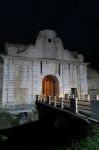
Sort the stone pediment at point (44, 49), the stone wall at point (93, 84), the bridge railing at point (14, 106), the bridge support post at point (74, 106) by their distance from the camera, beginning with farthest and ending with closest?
the stone wall at point (93, 84) < the stone pediment at point (44, 49) < the bridge railing at point (14, 106) < the bridge support post at point (74, 106)

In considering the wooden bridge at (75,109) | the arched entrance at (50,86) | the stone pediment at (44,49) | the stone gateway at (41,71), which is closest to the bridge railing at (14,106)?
the stone gateway at (41,71)

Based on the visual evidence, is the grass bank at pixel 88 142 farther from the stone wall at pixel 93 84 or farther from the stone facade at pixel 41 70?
the stone wall at pixel 93 84

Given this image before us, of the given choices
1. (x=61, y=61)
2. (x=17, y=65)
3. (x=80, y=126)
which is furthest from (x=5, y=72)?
(x=80, y=126)

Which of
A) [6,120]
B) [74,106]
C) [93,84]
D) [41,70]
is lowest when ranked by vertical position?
[6,120]

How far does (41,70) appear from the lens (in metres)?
22.3

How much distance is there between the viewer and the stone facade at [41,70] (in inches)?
808

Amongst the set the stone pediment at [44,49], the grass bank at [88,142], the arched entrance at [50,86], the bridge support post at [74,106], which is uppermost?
the stone pediment at [44,49]

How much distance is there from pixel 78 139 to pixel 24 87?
13.3 metres

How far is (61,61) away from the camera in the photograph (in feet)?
75.8

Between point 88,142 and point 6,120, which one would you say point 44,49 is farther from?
point 88,142

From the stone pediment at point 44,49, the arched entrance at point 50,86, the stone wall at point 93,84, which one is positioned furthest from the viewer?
the stone wall at point 93,84

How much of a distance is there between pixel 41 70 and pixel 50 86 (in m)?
2.89

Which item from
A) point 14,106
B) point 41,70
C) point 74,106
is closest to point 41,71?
point 41,70

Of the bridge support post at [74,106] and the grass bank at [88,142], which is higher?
the bridge support post at [74,106]
